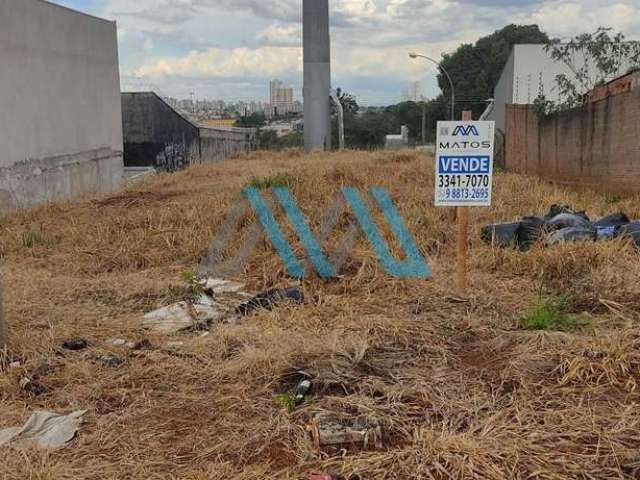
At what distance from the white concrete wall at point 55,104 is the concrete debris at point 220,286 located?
7506 mm

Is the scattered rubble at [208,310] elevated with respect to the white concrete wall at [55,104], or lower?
lower

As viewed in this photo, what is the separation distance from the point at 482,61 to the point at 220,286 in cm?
5352

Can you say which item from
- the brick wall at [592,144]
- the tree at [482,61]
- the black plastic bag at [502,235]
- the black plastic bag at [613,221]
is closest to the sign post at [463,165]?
the black plastic bag at [502,235]

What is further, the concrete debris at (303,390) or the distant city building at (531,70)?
the distant city building at (531,70)

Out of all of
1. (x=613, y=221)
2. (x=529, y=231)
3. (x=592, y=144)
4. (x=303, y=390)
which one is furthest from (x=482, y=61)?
(x=303, y=390)

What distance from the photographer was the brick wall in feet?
32.1

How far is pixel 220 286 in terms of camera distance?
5.64m

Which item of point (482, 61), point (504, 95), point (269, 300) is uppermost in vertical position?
point (482, 61)

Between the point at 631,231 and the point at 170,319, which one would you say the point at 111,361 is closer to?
the point at 170,319

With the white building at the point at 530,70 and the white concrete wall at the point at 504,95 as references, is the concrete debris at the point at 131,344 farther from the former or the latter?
the white building at the point at 530,70

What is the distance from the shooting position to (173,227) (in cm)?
768

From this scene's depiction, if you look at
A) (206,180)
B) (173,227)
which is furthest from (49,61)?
(173,227)

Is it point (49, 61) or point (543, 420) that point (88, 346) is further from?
point (49, 61)

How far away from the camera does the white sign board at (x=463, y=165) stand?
463 centimetres
